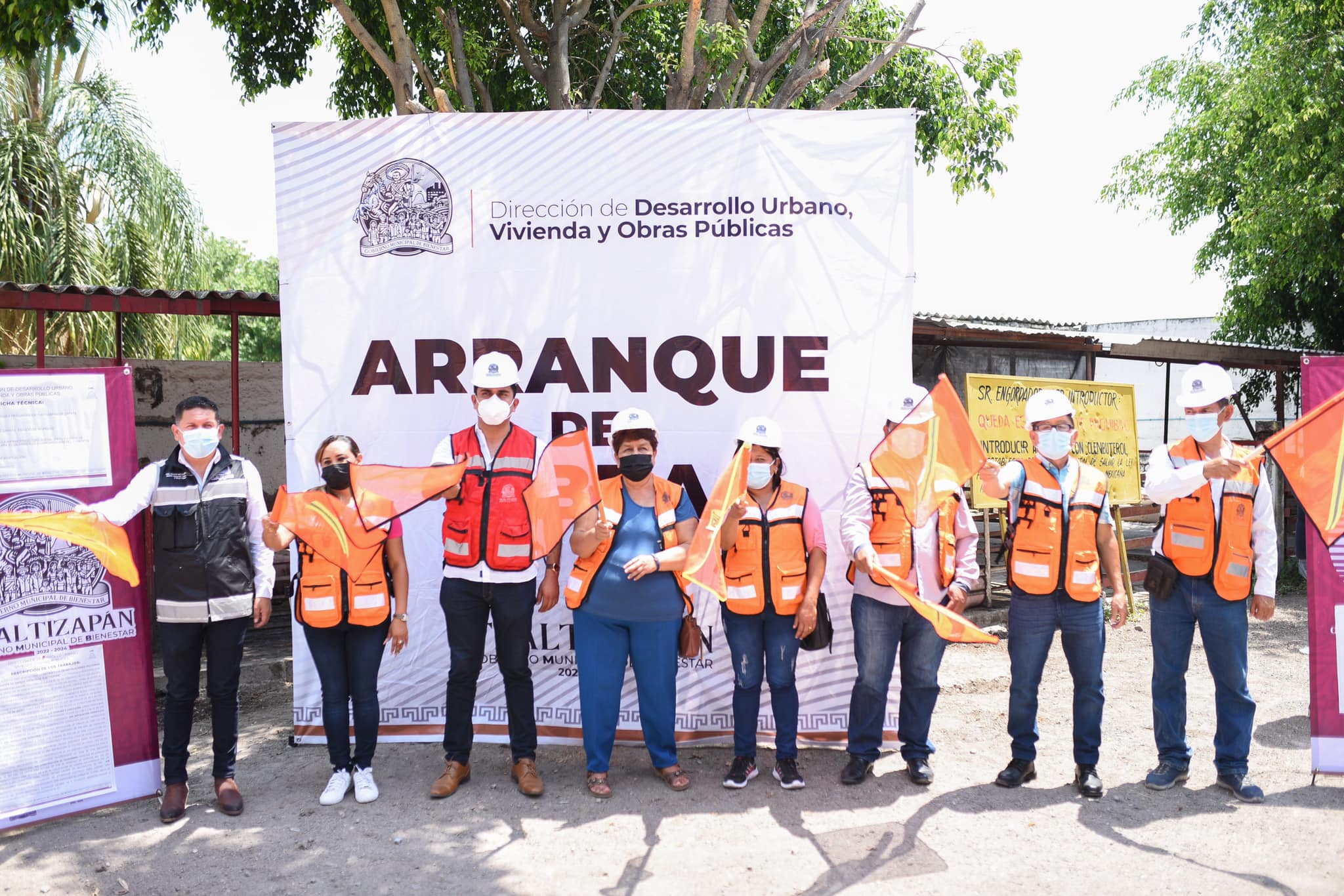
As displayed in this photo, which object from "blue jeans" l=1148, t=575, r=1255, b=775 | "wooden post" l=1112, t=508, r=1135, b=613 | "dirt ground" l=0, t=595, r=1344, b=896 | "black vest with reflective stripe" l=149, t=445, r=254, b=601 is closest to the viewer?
"dirt ground" l=0, t=595, r=1344, b=896

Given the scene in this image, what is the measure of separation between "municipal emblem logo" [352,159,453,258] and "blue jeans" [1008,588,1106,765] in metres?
3.40

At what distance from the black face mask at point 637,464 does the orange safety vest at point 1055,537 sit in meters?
1.70

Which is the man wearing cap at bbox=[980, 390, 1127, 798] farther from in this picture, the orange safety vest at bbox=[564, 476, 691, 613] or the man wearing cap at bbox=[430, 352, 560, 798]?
the man wearing cap at bbox=[430, 352, 560, 798]

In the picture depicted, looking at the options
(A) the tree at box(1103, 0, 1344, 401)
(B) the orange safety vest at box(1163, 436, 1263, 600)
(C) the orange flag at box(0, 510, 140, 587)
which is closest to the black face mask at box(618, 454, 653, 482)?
(C) the orange flag at box(0, 510, 140, 587)

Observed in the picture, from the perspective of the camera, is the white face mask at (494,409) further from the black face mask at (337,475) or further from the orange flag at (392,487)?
the black face mask at (337,475)

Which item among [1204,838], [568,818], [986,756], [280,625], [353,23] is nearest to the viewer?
[1204,838]

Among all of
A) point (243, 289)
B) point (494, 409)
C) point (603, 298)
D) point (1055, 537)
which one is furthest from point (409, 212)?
point (243, 289)

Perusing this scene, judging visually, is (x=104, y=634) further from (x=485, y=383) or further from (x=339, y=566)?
(x=485, y=383)

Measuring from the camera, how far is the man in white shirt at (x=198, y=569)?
446 cm

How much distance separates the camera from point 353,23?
28.7 ft

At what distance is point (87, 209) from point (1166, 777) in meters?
17.4

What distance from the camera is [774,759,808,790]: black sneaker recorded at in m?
4.85

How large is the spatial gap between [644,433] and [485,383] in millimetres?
747

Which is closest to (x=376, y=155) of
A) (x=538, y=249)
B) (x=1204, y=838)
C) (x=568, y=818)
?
Result: (x=538, y=249)
